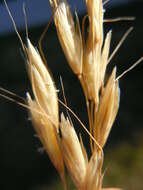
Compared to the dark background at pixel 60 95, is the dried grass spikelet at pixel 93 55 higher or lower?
higher

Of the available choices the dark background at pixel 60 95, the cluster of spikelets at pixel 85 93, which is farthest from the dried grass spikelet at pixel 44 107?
the dark background at pixel 60 95

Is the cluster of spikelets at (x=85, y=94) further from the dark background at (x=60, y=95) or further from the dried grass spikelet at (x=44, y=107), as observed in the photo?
the dark background at (x=60, y=95)

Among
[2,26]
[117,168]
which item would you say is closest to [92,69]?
[117,168]

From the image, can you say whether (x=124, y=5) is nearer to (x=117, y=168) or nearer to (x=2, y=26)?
(x=2, y=26)

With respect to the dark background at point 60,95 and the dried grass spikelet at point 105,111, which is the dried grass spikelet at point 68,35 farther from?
the dark background at point 60,95

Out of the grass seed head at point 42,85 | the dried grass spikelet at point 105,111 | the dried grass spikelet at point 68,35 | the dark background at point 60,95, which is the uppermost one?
the dried grass spikelet at point 68,35

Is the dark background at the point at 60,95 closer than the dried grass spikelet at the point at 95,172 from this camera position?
No

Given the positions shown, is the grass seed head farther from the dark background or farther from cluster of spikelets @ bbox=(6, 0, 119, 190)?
the dark background
